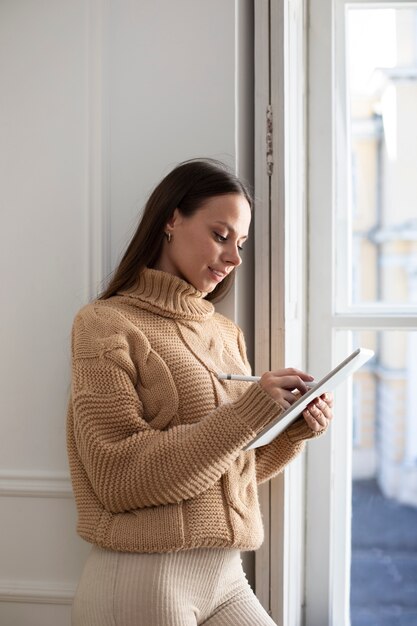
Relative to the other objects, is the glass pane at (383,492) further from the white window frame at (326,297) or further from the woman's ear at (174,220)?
the woman's ear at (174,220)

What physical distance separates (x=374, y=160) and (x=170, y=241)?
0.76 meters

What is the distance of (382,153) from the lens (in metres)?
2.22

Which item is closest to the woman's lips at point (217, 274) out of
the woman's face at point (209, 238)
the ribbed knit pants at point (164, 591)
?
the woman's face at point (209, 238)

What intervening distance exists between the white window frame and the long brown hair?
0.50 meters

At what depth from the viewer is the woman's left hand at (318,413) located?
1.66 metres

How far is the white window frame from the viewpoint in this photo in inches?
86.6

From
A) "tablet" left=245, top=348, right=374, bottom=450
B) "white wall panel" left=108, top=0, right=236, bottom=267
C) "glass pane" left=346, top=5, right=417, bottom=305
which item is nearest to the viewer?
"tablet" left=245, top=348, right=374, bottom=450

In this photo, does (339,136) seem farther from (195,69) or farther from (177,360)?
(177,360)

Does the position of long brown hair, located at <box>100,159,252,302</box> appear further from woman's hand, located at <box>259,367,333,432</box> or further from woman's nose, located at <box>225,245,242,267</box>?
woman's hand, located at <box>259,367,333,432</box>

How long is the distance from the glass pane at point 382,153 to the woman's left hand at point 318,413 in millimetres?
584

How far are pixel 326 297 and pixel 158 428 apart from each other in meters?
0.78

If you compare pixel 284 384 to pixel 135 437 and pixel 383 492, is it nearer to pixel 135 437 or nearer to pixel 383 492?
pixel 135 437

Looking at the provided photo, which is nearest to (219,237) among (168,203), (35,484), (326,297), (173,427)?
(168,203)

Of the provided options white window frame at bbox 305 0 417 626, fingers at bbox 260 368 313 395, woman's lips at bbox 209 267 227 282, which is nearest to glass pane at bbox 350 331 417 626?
white window frame at bbox 305 0 417 626
